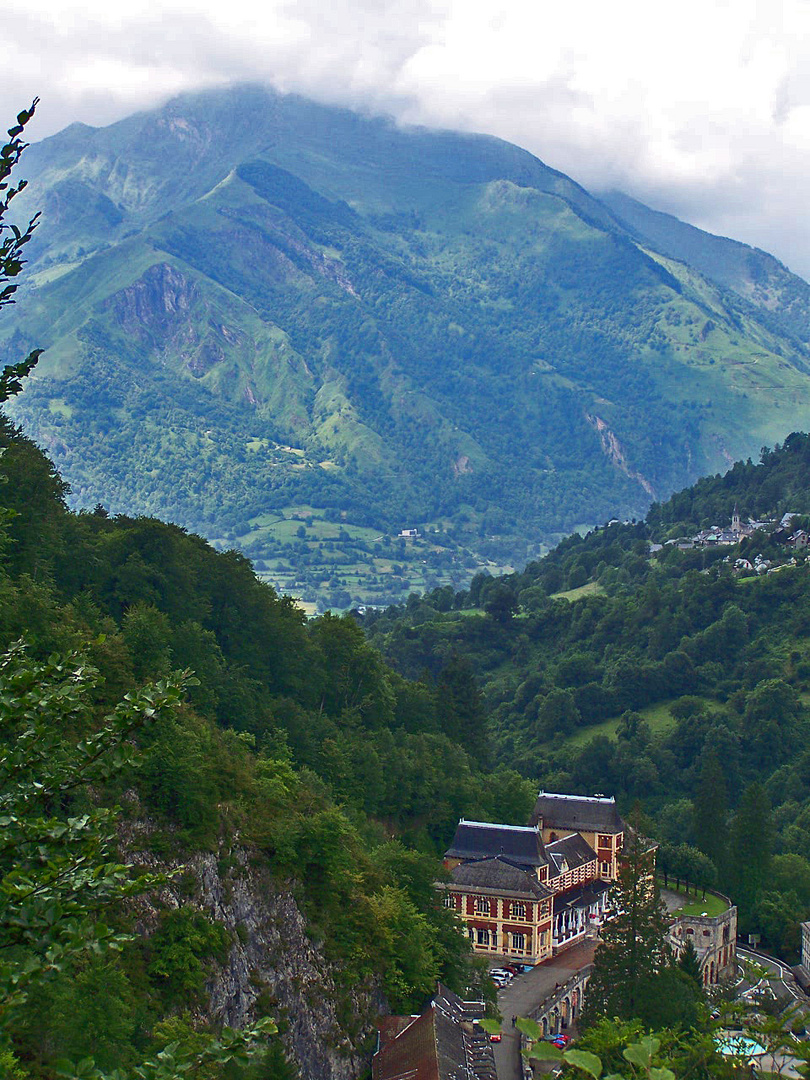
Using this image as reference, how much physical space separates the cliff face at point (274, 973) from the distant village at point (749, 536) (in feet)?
358

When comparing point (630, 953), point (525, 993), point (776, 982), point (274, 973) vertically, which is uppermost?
point (274, 973)

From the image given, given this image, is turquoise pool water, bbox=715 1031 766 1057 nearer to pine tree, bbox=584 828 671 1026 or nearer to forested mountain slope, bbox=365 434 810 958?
pine tree, bbox=584 828 671 1026

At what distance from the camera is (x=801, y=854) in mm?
93438

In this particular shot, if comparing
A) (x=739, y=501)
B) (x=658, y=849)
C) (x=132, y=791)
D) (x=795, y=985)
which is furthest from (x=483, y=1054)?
(x=739, y=501)

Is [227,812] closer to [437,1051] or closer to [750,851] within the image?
[437,1051]

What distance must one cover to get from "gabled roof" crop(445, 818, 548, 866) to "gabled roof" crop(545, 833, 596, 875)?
200 cm

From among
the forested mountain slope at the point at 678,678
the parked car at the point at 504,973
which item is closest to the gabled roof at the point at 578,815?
the forested mountain slope at the point at 678,678

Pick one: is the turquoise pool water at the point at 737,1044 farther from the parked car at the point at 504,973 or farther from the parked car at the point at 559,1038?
the parked car at the point at 504,973

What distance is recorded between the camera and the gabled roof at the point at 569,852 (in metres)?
71.7

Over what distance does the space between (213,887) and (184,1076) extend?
98.2 feet

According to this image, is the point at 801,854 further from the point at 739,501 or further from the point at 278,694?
the point at 739,501

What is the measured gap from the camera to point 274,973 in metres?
42.4

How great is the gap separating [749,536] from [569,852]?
9930cm

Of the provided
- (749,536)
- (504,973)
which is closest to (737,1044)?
(504,973)
